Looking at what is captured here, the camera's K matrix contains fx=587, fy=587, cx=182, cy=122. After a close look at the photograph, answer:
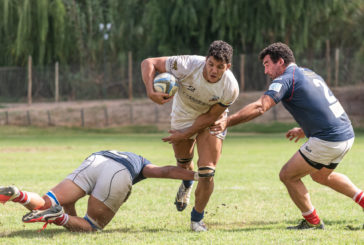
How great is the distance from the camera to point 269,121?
104 ft

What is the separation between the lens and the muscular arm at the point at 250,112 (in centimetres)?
618

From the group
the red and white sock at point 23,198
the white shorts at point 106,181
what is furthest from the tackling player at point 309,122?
the red and white sock at point 23,198

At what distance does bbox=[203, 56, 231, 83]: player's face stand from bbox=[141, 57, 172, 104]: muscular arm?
0.55 metres

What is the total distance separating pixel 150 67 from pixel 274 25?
2895 cm

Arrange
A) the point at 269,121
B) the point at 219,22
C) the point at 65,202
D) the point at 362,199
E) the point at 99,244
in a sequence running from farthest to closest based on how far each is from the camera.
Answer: the point at 219,22 → the point at 269,121 → the point at 362,199 → the point at 65,202 → the point at 99,244

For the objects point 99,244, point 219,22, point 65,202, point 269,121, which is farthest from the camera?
point 219,22

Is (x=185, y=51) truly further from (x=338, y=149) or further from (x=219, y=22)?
(x=338, y=149)

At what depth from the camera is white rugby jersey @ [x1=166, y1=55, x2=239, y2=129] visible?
6.98 metres

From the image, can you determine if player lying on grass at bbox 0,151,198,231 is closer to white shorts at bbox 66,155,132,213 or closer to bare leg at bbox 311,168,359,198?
white shorts at bbox 66,155,132,213

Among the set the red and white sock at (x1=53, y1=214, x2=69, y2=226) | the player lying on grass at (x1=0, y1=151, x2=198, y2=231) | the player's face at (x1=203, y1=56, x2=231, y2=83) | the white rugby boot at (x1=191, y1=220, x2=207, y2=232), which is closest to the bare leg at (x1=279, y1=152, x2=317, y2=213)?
the white rugby boot at (x1=191, y1=220, x2=207, y2=232)

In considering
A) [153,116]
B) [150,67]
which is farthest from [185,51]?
[150,67]

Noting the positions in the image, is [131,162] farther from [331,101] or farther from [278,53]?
[331,101]

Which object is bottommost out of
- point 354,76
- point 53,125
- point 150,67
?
point 53,125

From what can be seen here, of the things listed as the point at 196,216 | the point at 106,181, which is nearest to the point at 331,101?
the point at 196,216
